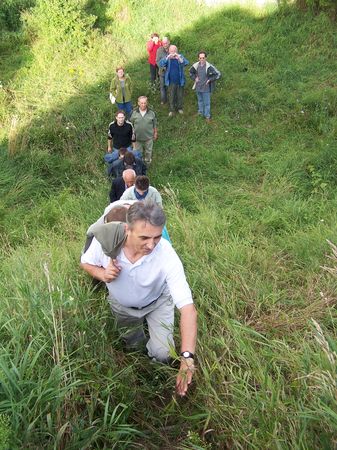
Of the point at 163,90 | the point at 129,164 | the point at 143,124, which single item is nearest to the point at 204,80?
the point at 163,90

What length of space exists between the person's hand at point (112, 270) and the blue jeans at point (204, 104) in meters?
7.42

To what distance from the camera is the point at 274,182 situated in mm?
7367

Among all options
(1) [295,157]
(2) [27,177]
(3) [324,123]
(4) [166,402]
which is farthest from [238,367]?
(3) [324,123]

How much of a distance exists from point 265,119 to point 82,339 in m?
7.84

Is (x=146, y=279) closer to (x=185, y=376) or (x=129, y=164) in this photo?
(x=185, y=376)

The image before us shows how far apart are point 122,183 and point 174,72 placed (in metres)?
4.64

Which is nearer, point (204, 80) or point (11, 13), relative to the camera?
point (204, 80)

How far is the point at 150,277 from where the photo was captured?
3.03 meters

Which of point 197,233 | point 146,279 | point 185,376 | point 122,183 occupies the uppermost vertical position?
point 146,279

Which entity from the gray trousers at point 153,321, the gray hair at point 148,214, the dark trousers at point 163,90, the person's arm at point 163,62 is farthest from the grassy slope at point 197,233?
the person's arm at point 163,62

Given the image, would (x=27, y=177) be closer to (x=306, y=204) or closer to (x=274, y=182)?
(x=274, y=182)

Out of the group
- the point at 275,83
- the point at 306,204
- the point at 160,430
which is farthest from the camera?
the point at 275,83

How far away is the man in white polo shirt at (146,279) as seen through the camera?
274 cm

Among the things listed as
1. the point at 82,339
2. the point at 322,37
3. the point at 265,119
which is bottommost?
the point at 265,119
